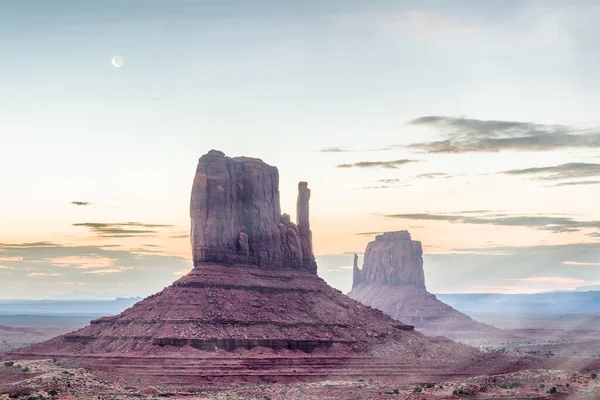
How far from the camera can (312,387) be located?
129125 mm

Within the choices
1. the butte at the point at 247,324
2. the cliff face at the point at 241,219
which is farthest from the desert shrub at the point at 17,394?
the cliff face at the point at 241,219

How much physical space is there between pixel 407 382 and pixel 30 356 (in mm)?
54538

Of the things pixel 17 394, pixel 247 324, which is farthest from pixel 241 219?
pixel 17 394

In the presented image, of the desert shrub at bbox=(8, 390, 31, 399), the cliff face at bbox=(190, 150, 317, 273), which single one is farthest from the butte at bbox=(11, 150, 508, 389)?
the desert shrub at bbox=(8, 390, 31, 399)

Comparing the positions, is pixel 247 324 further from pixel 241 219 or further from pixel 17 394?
pixel 17 394

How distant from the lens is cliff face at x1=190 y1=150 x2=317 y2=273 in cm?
16650

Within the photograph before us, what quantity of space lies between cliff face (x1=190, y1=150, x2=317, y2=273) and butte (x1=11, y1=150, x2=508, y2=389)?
16 cm

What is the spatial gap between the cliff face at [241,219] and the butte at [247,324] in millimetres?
162

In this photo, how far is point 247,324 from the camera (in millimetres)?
155000

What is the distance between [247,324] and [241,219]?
23340 mm

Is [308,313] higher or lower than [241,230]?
lower

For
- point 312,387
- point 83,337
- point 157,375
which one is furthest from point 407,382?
point 83,337

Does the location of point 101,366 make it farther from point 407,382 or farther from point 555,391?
point 555,391

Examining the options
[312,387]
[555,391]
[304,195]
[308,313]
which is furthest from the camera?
[304,195]
